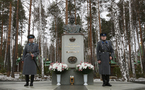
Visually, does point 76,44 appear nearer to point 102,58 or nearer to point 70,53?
point 70,53

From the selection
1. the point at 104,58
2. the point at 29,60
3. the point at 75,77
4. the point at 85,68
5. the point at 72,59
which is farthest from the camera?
the point at 72,59

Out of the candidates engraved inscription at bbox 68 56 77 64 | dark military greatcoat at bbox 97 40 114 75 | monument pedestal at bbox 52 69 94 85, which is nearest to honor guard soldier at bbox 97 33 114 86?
dark military greatcoat at bbox 97 40 114 75

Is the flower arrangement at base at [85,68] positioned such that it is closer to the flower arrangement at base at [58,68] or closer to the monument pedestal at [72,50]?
the monument pedestal at [72,50]

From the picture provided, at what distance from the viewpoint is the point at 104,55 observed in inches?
219

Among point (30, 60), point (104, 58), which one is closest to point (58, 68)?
point (30, 60)

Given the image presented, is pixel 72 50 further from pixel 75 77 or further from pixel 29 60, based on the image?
pixel 29 60

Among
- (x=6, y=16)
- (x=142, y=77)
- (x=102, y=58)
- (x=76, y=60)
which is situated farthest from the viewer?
(x=6, y=16)

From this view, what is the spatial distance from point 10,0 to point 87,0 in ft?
26.4

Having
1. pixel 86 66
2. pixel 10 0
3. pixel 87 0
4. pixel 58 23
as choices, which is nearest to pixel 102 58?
pixel 86 66

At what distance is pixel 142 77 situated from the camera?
1487 centimetres

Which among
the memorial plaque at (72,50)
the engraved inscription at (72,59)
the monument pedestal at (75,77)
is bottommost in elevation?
the monument pedestal at (75,77)

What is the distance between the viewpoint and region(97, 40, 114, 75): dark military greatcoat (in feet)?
17.8

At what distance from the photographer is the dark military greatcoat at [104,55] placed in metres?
5.43

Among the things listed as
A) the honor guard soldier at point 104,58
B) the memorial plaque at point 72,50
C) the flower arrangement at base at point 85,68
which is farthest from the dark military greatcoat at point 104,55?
the memorial plaque at point 72,50
